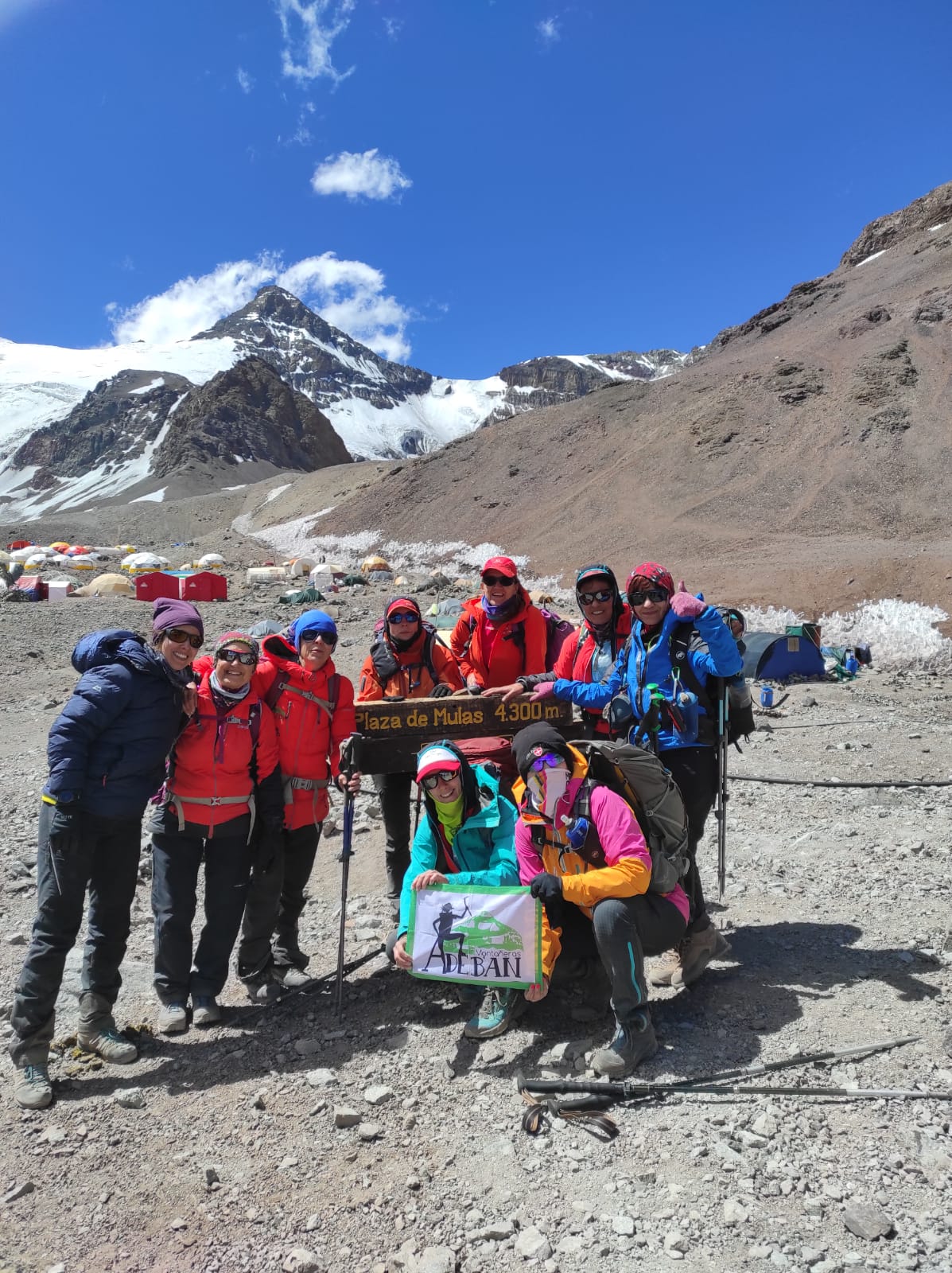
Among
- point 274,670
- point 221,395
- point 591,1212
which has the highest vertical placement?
point 221,395

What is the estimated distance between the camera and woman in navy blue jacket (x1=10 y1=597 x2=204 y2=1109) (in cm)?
389

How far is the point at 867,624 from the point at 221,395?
14683 centimetres

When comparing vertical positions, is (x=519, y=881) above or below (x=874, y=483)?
below

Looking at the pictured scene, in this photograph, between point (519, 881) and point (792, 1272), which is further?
point (519, 881)

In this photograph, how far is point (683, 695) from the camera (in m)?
4.26

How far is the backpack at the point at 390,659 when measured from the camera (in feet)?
17.3

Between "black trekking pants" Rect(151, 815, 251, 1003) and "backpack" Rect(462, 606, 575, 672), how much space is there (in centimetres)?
203

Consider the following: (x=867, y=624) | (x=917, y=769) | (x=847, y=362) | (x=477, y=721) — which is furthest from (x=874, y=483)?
(x=477, y=721)

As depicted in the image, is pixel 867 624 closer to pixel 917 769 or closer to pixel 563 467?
pixel 917 769

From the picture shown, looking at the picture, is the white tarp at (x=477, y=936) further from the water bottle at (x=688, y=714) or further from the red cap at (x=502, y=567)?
the red cap at (x=502, y=567)

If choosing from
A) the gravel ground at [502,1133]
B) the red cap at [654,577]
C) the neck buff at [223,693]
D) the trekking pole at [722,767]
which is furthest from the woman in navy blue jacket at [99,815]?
the trekking pole at [722,767]

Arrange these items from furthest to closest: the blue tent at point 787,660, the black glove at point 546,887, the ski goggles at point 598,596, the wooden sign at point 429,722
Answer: the blue tent at point 787,660, the wooden sign at point 429,722, the ski goggles at point 598,596, the black glove at point 546,887

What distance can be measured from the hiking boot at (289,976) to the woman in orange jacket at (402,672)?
3.30ft

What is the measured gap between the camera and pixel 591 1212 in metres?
2.92
